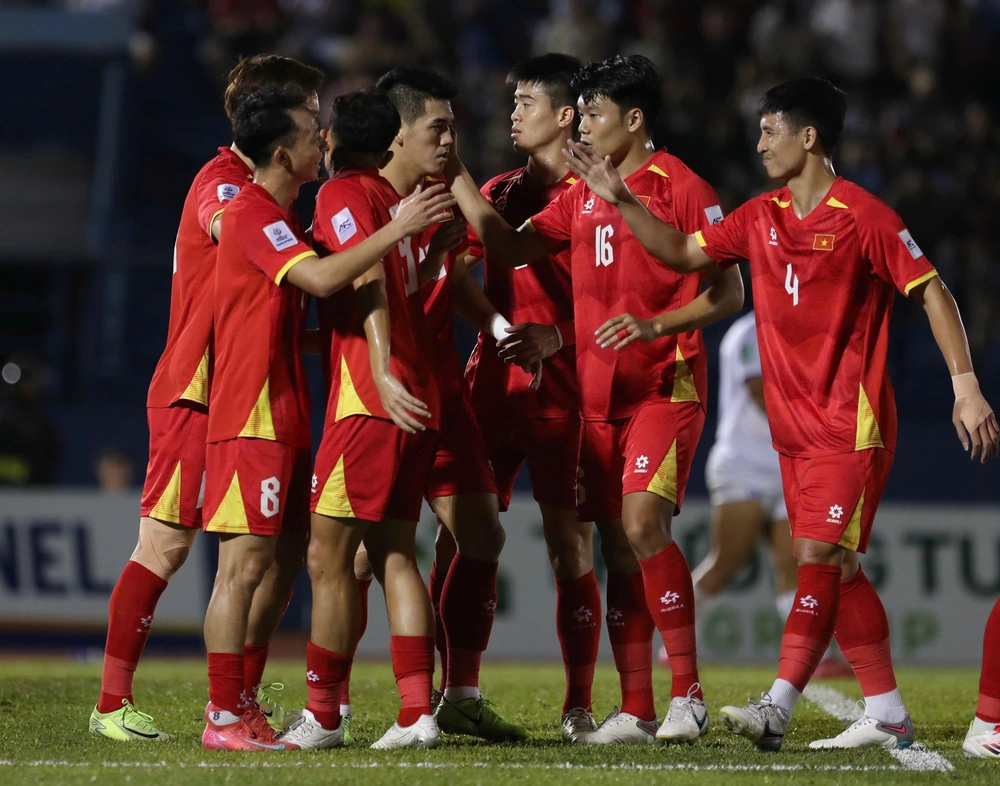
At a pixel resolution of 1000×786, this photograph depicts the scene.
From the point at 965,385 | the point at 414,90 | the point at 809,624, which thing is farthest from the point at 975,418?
the point at 414,90

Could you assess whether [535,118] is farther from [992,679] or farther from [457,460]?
[992,679]

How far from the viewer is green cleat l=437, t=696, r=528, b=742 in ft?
19.8

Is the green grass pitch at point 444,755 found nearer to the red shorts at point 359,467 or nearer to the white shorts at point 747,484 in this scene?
the red shorts at point 359,467

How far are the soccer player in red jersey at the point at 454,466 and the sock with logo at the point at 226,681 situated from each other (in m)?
1.02

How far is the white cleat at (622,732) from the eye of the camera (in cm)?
583

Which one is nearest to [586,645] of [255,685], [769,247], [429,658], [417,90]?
[429,658]

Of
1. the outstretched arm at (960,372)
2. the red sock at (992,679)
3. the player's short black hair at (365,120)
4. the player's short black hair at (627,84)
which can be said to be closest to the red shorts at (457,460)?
the player's short black hair at (365,120)

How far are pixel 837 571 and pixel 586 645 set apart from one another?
124 centimetres

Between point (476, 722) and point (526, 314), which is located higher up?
point (526, 314)

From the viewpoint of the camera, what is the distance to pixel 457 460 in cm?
611

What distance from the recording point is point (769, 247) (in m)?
5.77

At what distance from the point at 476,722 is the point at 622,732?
0.62 m

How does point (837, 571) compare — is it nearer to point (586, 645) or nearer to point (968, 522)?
point (586, 645)

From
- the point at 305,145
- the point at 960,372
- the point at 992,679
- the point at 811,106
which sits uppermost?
the point at 811,106
